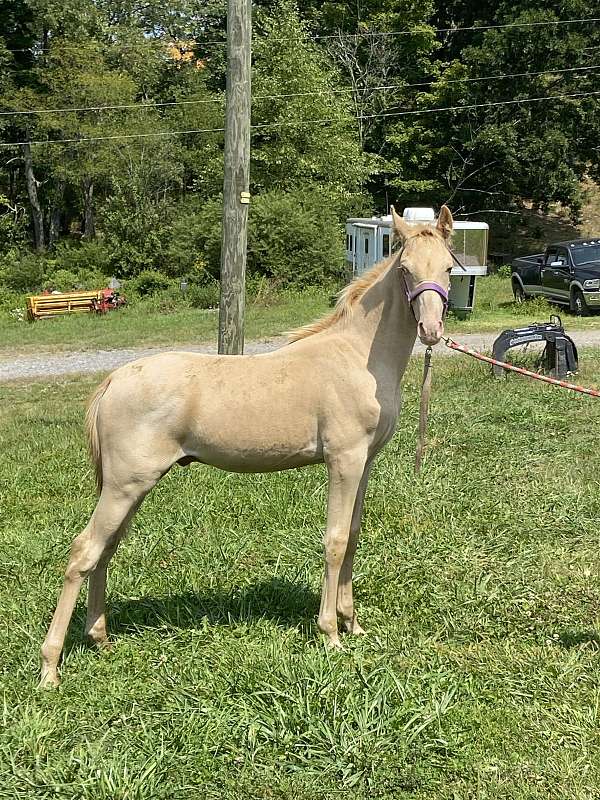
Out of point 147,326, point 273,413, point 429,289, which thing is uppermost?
point 429,289

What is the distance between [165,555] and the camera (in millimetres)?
5941

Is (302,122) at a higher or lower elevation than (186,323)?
higher

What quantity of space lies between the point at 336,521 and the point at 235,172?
501 cm

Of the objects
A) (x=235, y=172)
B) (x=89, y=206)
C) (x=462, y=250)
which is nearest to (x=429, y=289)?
(x=235, y=172)

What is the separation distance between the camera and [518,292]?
2536 centimetres

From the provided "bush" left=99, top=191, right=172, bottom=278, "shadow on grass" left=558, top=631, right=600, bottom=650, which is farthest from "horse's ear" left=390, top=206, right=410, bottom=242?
"bush" left=99, top=191, right=172, bottom=278

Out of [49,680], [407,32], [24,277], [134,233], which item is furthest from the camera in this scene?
[407,32]

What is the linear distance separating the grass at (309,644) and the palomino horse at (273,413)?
0.42m

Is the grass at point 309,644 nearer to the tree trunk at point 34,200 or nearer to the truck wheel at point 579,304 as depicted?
the truck wheel at point 579,304

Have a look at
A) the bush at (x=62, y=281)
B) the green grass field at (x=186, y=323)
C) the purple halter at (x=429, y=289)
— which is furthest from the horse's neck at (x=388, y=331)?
the bush at (x=62, y=281)

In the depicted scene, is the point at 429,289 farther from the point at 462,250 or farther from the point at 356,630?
the point at 462,250

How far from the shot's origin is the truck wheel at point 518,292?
2498 cm

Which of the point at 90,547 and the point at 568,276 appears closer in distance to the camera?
the point at 90,547

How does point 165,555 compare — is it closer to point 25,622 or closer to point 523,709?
point 25,622
